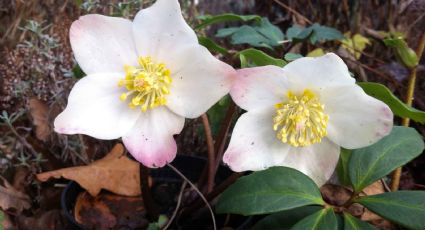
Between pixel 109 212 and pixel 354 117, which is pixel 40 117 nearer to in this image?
pixel 109 212

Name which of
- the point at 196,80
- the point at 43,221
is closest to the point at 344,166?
the point at 196,80

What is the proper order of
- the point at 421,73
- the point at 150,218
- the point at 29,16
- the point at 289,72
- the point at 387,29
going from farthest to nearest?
the point at 387,29
the point at 29,16
the point at 421,73
the point at 150,218
the point at 289,72

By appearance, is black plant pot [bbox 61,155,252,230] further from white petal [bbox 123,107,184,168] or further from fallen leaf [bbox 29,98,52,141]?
white petal [bbox 123,107,184,168]

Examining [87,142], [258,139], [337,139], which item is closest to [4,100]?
[87,142]

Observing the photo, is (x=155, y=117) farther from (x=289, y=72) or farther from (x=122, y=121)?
(x=289, y=72)

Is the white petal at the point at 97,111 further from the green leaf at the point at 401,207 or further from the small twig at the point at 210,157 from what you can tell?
the green leaf at the point at 401,207

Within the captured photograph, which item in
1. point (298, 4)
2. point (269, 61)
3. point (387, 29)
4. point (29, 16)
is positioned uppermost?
point (269, 61)
